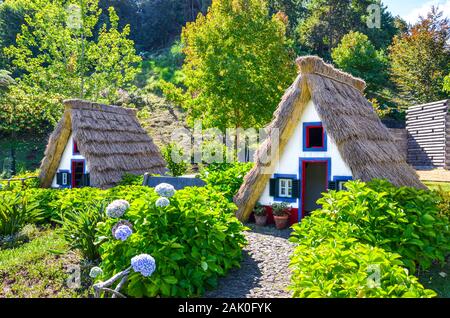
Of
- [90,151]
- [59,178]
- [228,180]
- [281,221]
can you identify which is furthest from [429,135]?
[59,178]

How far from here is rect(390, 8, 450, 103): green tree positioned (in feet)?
89.1

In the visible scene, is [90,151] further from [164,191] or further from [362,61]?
[362,61]

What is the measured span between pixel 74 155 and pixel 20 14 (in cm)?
3294

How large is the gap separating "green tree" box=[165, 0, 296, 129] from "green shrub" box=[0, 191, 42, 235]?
9513 millimetres

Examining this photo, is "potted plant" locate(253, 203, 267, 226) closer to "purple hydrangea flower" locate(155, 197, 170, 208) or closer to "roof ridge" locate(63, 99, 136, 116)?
"purple hydrangea flower" locate(155, 197, 170, 208)

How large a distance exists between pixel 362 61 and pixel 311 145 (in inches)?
925

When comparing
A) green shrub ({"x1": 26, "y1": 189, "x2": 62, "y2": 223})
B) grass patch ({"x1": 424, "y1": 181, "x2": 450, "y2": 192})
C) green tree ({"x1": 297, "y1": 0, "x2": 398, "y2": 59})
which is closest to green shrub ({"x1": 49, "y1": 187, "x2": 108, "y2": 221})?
green shrub ({"x1": 26, "y1": 189, "x2": 62, "y2": 223})

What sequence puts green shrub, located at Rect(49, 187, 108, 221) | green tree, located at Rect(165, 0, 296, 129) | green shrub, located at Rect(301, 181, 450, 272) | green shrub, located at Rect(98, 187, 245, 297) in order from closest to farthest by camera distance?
1. green shrub, located at Rect(98, 187, 245, 297)
2. green shrub, located at Rect(301, 181, 450, 272)
3. green shrub, located at Rect(49, 187, 108, 221)
4. green tree, located at Rect(165, 0, 296, 129)

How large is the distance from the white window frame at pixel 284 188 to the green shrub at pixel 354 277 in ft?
18.1

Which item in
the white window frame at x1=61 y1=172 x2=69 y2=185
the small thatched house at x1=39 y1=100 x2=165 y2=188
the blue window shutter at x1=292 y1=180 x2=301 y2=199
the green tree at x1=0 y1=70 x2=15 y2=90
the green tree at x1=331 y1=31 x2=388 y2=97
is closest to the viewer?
the blue window shutter at x1=292 y1=180 x2=301 y2=199

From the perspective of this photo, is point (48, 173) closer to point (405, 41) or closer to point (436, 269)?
point (436, 269)

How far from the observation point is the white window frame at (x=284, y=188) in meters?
10.1

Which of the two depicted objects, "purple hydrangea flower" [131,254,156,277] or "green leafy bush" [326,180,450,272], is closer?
"purple hydrangea flower" [131,254,156,277]

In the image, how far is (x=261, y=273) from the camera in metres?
6.29
